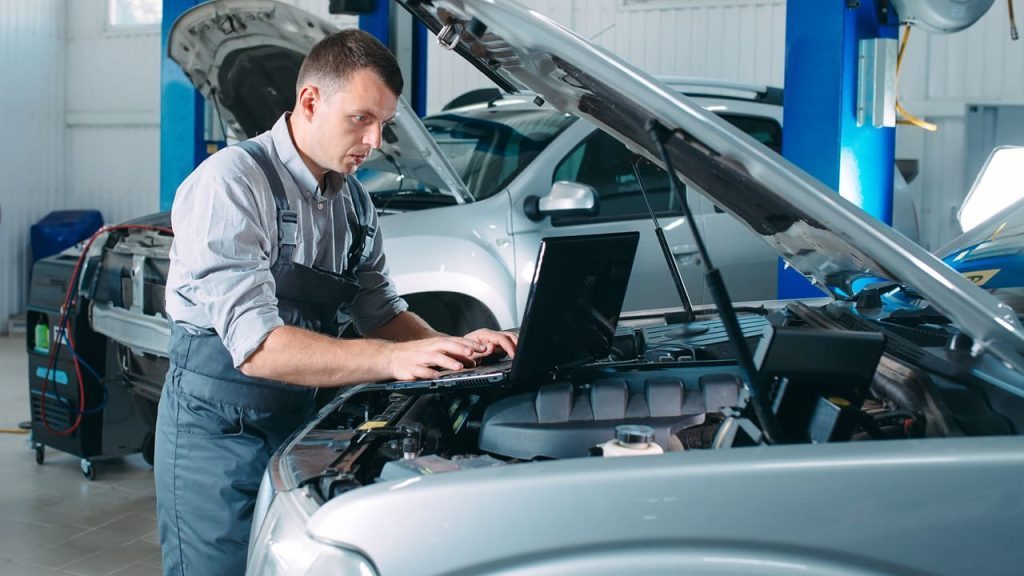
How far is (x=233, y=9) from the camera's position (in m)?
3.92

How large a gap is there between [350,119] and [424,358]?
528 millimetres

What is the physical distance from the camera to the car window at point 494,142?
461cm

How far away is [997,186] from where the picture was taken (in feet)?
9.96

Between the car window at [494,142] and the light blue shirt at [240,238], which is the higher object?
the car window at [494,142]

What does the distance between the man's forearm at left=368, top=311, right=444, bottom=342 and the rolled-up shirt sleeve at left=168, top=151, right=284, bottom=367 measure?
49cm

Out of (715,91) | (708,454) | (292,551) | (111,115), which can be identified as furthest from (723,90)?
(111,115)

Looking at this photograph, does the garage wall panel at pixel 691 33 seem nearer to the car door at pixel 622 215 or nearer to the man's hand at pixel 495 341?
the car door at pixel 622 215

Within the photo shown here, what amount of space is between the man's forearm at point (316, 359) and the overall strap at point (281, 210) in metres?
0.26

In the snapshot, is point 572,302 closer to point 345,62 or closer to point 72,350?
point 345,62

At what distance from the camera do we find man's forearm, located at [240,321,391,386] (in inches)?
74.3

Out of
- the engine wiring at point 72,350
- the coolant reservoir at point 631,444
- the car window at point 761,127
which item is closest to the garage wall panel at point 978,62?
the car window at point 761,127

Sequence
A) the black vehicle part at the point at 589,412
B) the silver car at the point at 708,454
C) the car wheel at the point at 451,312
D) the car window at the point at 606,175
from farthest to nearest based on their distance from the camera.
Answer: the car window at the point at 606,175
the car wheel at the point at 451,312
the black vehicle part at the point at 589,412
the silver car at the point at 708,454

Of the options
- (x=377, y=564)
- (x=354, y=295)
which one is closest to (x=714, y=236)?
(x=354, y=295)

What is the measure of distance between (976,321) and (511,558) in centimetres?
73
